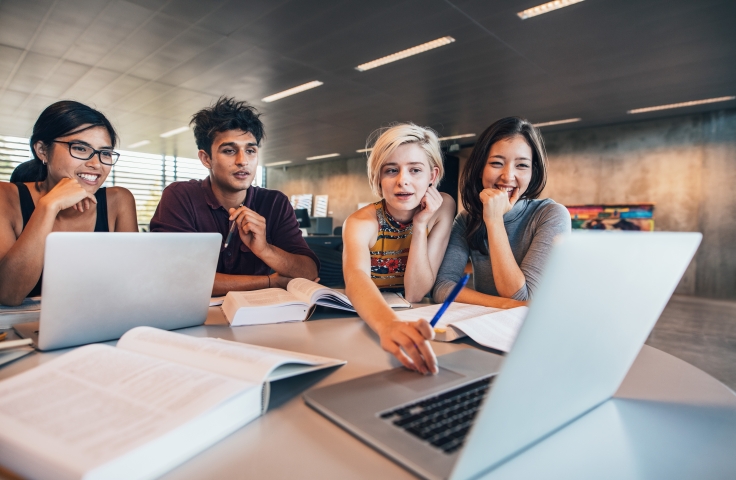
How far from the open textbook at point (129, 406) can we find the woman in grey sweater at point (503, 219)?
3.27 feet

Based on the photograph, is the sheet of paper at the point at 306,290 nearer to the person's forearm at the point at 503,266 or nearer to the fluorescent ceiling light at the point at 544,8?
the person's forearm at the point at 503,266

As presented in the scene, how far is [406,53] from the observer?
4.74 meters

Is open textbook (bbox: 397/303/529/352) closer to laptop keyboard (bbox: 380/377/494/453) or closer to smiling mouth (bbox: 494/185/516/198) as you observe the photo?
laptop keyboard (bbox: 380/377/494/453)

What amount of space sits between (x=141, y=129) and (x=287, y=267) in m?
8.39

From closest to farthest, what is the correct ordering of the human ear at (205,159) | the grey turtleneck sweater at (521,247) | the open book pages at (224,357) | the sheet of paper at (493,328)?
1. the open book pages at (224,357)
2. the sheet of paper at (493,328)
3. the grey turtleneck sweater at (521,247)
4. the human ear at (205,159)

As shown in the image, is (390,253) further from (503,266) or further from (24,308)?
(24,308)

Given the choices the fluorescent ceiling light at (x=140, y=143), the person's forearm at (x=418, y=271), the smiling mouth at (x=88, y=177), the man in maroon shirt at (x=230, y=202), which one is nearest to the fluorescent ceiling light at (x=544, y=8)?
the man in maroon shirt at (x=230, y=202)

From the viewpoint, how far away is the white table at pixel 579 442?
432 millimetres

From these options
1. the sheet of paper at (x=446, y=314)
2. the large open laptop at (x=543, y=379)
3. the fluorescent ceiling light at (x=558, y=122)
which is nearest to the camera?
the large open laptop at (x=543, y=379)

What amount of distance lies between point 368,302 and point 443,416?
53 centimetres

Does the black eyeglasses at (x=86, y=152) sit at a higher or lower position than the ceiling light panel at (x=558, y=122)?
lower

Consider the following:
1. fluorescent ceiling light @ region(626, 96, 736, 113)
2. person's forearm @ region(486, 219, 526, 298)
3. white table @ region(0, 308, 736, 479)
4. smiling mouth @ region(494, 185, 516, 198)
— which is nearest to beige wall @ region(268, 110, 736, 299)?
fluorescent ceiling light @ region(626, 96, 736, 113)

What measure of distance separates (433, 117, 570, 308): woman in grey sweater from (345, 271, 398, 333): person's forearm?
0.46 m

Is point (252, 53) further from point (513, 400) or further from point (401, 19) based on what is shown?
point (513, 400)
